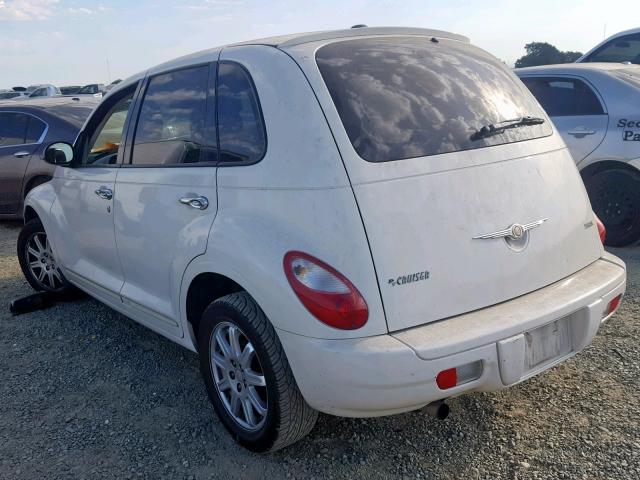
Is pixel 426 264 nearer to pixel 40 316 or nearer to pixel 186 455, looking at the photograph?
pixel 186 455

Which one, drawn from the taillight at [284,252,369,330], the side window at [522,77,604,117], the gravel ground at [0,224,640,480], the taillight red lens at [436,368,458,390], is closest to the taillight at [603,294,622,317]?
the gravel ground at [0,224,640,480]

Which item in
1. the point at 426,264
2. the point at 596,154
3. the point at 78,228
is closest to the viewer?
the point at 426,264

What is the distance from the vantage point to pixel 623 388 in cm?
318

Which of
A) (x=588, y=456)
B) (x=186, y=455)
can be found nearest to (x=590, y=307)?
(x=588, y=456)

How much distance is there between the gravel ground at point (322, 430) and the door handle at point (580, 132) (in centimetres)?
238

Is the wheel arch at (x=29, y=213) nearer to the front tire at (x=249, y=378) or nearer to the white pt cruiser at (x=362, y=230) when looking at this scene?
the white pt cruiser at (x=362, y=230)

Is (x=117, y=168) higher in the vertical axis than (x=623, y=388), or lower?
higher

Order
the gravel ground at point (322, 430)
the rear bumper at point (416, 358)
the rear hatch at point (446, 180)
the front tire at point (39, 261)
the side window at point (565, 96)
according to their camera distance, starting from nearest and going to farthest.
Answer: the rear bumper at point (416, 358) → the rear hatch at point (446, 180) → the gravel ground at point (322, 430) → the front tire at point (39, 261) → the side window at point (565, 96)

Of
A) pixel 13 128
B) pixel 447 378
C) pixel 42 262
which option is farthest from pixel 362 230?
pixel 13 128

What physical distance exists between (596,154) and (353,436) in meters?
3.96

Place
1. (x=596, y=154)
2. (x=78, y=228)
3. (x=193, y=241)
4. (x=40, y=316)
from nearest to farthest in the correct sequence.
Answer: (x=193, y=241), (x=78, y=228), (x=40, y=316), (x=596, y=154)

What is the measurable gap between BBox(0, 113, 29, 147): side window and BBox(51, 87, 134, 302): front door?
3.79m

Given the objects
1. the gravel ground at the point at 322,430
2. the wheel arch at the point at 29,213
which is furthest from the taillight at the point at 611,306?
the wheel arch at the point at 29,213

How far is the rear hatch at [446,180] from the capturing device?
7.75 ft
